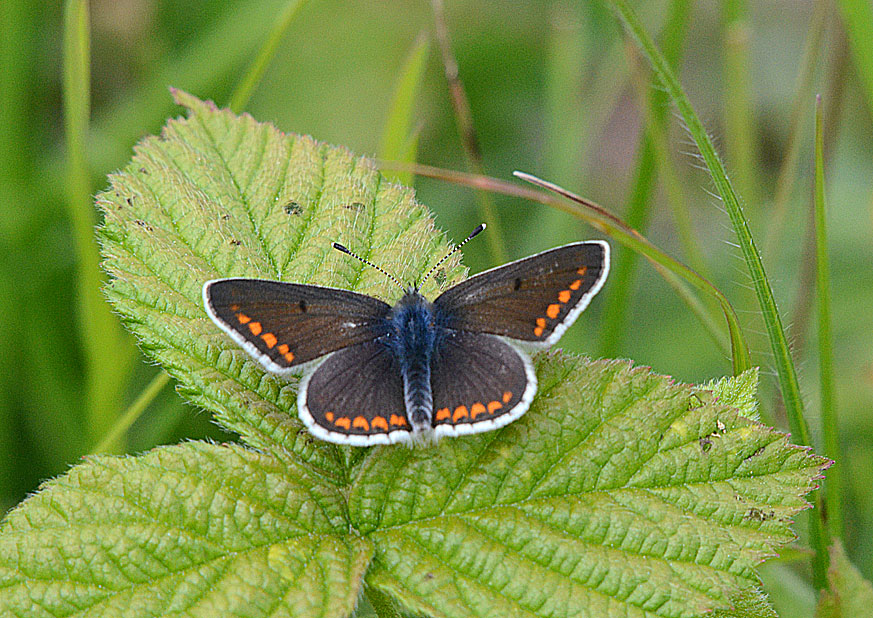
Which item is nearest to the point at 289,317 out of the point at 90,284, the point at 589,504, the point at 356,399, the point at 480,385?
the point at 356,399

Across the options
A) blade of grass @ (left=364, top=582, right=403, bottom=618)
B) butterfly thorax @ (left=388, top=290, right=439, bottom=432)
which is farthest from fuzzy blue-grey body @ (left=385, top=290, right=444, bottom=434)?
blade of grass @ (left=364, top=582, right=403, bottom=618)

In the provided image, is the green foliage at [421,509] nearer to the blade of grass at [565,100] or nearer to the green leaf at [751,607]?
the green leaf at [751,607]

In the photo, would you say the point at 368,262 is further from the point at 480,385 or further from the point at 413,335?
the point at 480,385

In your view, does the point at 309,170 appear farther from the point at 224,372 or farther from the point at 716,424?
the point at 716,424

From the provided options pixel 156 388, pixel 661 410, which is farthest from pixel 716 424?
pixel 156 388

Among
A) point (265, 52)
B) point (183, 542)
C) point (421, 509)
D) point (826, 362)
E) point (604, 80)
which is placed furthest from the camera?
point (604, 80)

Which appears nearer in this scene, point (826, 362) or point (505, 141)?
point (826, 362)

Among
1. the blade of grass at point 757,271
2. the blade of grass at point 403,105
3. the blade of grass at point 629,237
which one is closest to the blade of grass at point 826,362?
the blade of grass at point 757,271
